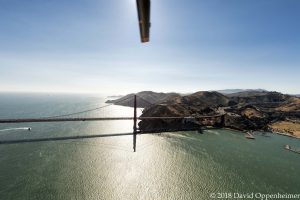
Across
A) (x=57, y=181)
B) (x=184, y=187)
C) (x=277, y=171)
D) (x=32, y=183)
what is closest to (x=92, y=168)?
(x=57, y=181)

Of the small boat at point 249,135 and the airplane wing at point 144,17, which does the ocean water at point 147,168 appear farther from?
the airplane wing at point 144,17

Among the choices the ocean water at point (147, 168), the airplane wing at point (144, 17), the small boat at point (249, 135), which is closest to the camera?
the airplane wing at point (144, 17)

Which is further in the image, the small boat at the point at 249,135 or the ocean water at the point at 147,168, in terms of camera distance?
the small boat at the point at 249,135

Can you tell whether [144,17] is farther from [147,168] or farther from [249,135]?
[249,135]

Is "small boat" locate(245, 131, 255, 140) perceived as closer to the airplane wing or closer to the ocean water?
the ocean water

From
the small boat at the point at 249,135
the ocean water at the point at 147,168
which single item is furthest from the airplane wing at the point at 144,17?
the small boat at the point at 249,135

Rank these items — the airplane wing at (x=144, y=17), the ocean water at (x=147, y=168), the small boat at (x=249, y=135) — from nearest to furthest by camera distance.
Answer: the airplane wing at (x=144, y=17) < the ocean water at (x=147, y=168) < the small boat at (x=249, y=135)

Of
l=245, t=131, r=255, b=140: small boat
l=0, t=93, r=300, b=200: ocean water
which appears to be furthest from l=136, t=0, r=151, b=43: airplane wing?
l=245, t=131, r=255, b=140: small boat

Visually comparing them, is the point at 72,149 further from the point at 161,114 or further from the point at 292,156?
the point at 292,156
